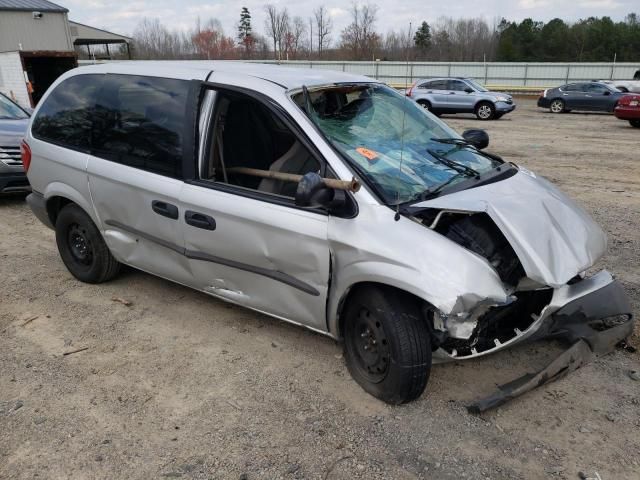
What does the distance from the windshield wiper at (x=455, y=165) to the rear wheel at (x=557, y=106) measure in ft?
72.9

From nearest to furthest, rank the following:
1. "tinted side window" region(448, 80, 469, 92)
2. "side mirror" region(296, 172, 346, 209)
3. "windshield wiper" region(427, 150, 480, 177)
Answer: "side mirror" region(296, 172, 346, 209) < "windshield wiper" region(427, 150, 480, 177) < "tinted side window" region(448, 80, 469, 92)

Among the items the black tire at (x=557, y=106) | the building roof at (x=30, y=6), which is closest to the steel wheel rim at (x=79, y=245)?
the black tire at (x=557, y=106)

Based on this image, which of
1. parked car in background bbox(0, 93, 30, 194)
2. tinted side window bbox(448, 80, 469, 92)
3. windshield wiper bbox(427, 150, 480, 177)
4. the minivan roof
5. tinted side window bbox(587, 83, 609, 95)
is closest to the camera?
windshield wiper bbox(427, 150, 480, 177)

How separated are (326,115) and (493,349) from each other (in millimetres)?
1729

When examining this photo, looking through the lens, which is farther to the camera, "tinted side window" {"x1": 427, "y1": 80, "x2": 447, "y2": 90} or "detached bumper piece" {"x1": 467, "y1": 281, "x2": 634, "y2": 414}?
"tinted side window" {"x1": 427, "y1": 80, "x2": 447, "y2": 90}

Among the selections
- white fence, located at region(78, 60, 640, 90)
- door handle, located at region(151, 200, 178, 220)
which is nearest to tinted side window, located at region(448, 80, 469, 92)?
white fence, located at region(78, 60, 640, 90)

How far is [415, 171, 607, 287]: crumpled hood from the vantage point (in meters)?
2.74

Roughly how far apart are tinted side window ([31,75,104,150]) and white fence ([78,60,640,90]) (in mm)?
30949

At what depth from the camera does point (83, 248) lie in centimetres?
465

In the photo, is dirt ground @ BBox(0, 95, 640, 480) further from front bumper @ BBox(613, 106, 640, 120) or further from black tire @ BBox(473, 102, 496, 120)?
black tire @ BBox(473, 102, 496, 120)

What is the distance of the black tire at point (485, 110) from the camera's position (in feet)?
66.3

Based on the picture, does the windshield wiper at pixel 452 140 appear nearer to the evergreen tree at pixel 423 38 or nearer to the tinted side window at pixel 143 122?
the tinted side window at pixel 143 122

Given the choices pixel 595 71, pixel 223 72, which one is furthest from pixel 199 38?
pixel 223 72

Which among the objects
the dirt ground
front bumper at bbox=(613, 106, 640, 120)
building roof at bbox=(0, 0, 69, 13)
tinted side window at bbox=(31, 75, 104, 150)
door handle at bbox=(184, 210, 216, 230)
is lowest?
front bumper at bbox=(613, 106, 640, 120)
